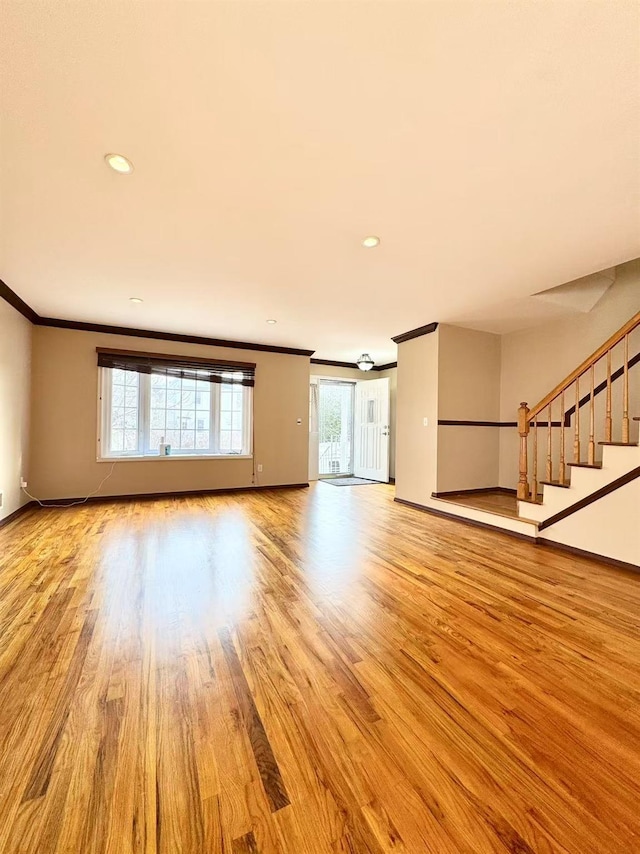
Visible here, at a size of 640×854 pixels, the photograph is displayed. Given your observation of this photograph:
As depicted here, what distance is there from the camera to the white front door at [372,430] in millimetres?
6824

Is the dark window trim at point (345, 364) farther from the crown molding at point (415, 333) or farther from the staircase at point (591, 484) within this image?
the staircase at point (591, 484)

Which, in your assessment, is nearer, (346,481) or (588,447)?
(588,447)

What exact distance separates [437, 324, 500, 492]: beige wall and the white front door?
2.08 meters

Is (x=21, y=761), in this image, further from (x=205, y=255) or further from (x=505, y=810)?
(x=205, y=255)

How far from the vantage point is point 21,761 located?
1089mm

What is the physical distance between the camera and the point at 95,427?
483cm

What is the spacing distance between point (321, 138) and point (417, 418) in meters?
3.69

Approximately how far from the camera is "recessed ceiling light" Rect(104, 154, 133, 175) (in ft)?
5.76

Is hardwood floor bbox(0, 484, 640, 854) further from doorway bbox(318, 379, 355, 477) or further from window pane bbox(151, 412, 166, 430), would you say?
doorway bbox(318, 379, 355, 477)

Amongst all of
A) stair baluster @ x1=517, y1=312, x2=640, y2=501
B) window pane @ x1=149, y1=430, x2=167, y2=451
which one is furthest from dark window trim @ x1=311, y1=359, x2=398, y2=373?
stair baluster @ x1=517, y1=312, x2=640, y2=501

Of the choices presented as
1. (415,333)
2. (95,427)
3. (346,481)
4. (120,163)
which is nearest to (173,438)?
(95,427)

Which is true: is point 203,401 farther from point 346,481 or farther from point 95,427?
point 346,481

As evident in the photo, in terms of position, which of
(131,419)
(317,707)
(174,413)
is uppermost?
(174,413)

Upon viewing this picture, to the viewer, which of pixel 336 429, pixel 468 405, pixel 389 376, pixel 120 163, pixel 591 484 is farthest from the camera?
pixel 336 429
